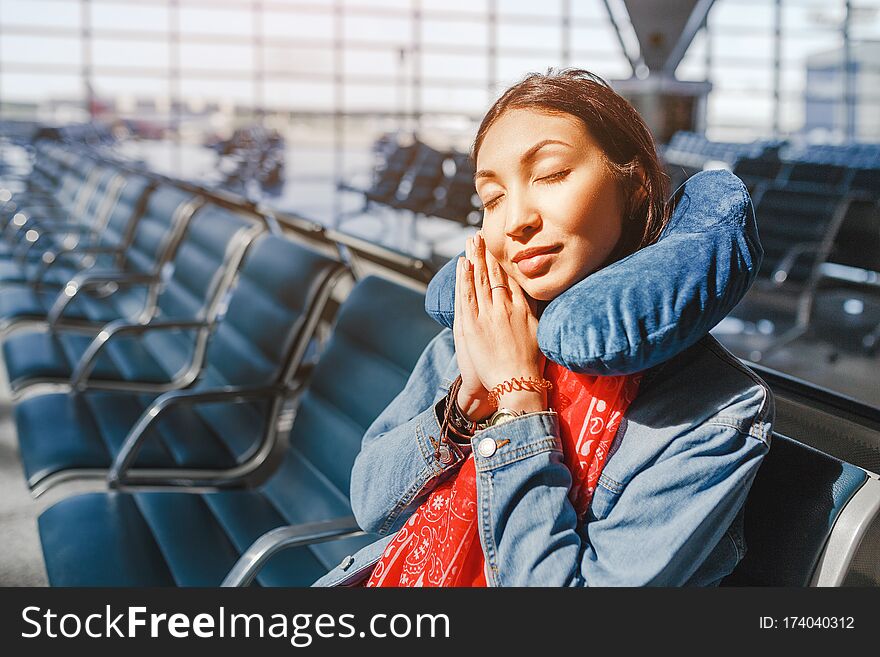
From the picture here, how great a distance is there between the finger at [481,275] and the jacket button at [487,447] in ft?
0.42

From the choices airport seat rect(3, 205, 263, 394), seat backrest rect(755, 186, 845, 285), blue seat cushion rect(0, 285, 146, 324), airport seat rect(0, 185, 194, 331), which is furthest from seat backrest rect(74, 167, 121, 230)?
seat backrest rect(755, 186, 845, 285)

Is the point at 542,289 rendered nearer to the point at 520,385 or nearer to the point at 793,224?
the point at 520,385

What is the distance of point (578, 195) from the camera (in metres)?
0.78

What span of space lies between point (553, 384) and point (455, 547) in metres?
0.18

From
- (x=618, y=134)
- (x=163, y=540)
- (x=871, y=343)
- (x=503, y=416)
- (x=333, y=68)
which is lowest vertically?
(x=871, y=343)

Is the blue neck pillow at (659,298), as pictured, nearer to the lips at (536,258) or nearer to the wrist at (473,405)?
the lips at (536,258)

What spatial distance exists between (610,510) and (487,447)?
122 mm

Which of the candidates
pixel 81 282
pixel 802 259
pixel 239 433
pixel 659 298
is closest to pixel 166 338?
pixel 81 282

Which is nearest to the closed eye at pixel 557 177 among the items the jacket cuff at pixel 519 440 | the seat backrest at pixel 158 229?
the jacket cuff at pixel 519 440

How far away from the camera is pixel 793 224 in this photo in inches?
176

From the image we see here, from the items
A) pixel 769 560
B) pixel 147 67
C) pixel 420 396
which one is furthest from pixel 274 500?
pixel 147 67

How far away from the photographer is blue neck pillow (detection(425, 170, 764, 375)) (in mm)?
671

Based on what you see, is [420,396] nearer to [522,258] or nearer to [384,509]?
[384,509]

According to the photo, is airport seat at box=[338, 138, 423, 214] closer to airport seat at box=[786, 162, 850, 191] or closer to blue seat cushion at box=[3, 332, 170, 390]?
blue seat cushion at box=[3, 332, 170, 390]
